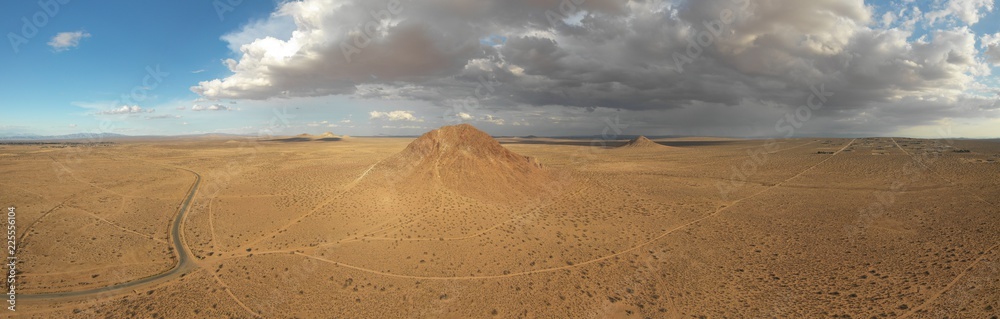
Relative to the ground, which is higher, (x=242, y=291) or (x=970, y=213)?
(x=970, y=213)

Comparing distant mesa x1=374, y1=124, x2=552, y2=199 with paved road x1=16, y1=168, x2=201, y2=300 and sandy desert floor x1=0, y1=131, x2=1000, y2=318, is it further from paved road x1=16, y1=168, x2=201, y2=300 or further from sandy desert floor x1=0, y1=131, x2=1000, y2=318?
paved road x1=16, y1=168, x2=201, y2=300

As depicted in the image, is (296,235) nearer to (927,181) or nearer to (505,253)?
(505,253)

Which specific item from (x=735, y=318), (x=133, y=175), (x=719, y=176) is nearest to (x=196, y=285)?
(x=735, y=318)

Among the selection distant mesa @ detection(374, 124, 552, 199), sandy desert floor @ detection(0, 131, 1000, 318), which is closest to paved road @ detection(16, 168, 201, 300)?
sandy desert floor @ detection(0, 131, 1000, 318)

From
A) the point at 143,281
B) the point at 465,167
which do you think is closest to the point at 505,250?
the point at 465,167

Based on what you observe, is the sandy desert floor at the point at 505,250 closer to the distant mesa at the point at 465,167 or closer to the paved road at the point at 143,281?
the paved road at the point at 143,281

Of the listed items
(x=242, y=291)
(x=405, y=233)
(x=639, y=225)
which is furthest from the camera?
(x=639, y=225)
